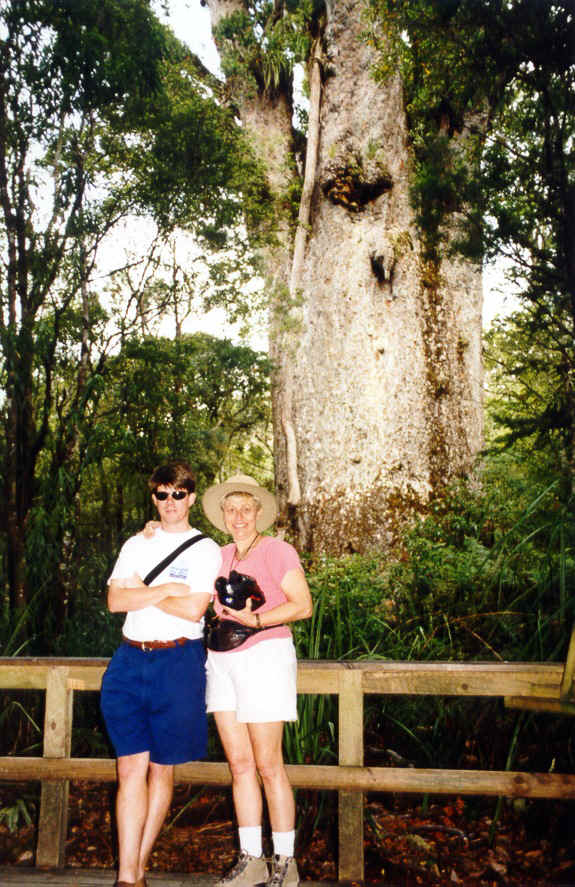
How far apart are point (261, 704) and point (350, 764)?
1.61ft

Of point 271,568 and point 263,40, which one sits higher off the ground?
point 263,40

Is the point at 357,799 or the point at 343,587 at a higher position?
the point at 343,587

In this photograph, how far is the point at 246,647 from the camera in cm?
209

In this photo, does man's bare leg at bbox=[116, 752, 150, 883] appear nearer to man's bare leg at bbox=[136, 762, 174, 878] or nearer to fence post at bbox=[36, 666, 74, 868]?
man's bare leg at bbox=[136, 762, 174, 878]

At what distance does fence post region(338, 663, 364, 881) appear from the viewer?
2.27m

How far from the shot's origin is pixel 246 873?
2049mm

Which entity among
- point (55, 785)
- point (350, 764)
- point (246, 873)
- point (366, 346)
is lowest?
point (246, 873)

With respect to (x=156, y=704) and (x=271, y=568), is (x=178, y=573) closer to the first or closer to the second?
(x=271, y=568)

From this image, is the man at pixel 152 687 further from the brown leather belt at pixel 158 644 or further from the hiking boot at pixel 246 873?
the hiking boot at pixel 246 873

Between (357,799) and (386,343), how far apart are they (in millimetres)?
5179

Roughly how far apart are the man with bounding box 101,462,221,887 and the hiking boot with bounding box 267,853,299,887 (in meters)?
0.38

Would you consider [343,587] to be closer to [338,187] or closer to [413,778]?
[413,778]

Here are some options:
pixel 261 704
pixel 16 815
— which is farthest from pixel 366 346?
pixel 261 704

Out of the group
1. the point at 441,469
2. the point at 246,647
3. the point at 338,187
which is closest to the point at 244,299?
the point at 338,187
